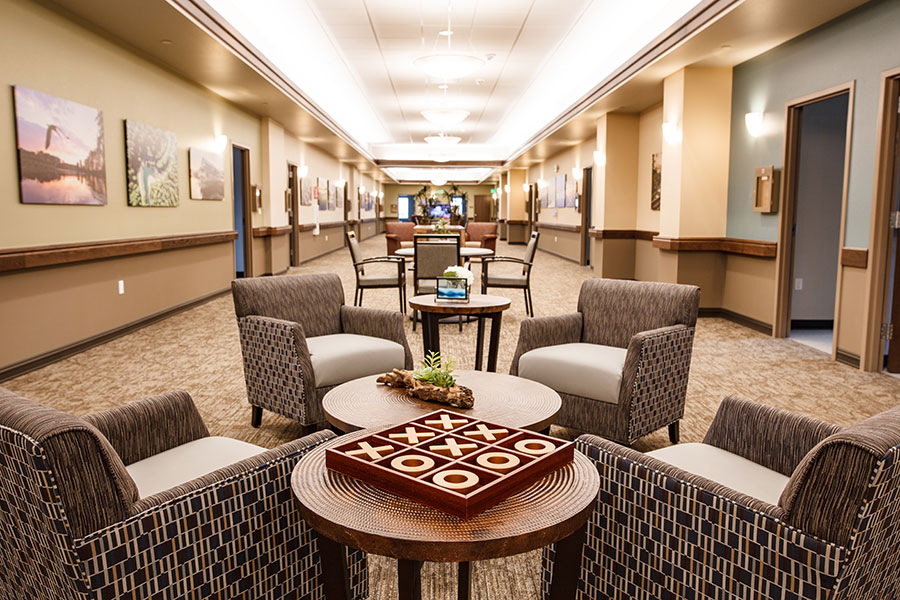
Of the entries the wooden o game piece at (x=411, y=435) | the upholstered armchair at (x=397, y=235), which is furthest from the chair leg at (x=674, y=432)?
the upholstered armchair at (x=397, y=235)

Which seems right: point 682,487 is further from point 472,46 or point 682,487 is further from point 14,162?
point 472,46

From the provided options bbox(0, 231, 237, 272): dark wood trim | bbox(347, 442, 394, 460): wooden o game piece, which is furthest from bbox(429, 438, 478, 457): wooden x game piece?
bbox(0, 231, 237, 272): dark wood trim

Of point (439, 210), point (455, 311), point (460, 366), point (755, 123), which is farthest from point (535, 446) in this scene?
point (439, 210)

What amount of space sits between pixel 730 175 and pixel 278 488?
744 centimetres

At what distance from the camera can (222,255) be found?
9781 mm

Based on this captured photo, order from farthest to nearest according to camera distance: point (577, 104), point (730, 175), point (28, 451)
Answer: point (577, 104) < point (730, 175) < point (28, 451)

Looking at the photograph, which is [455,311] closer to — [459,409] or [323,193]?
[459,409]

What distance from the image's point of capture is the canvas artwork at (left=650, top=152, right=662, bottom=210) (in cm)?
975

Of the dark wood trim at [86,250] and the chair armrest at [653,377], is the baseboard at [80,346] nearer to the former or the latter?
the dark wood trim at [86,250]

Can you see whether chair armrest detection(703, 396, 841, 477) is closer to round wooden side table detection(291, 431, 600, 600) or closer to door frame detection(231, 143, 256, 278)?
round wooden side table detection(291, 431, 600, 600)

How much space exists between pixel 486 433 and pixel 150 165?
6.86 m

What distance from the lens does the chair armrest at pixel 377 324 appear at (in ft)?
12.6

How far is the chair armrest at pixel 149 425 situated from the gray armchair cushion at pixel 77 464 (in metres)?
0.69

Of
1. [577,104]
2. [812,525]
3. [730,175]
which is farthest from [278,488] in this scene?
[577,104]
